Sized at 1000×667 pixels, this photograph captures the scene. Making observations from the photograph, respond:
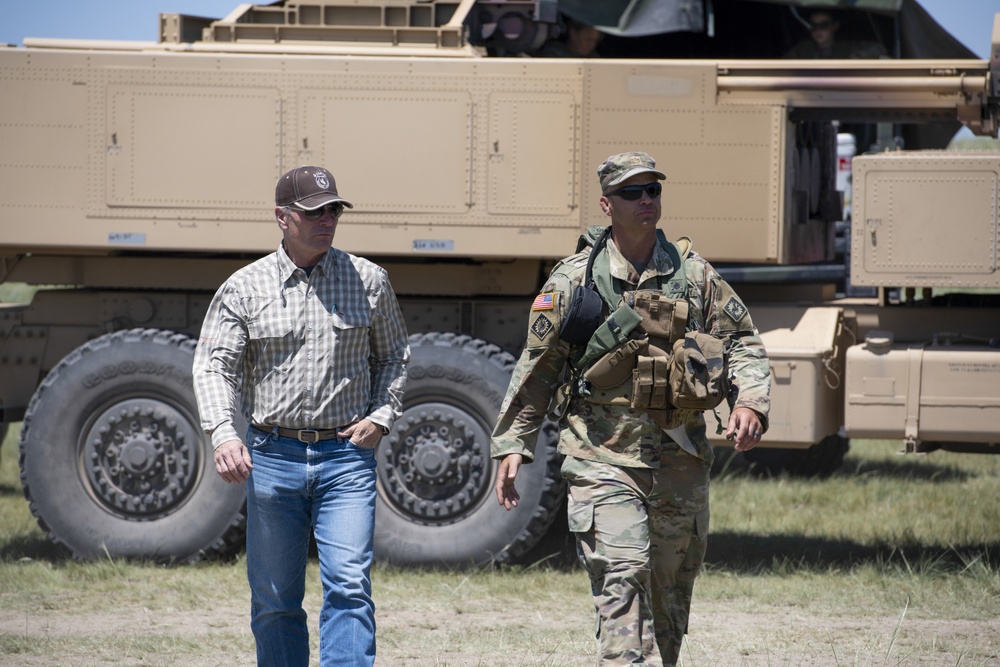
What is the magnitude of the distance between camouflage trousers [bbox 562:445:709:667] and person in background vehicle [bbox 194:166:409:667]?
706 mm

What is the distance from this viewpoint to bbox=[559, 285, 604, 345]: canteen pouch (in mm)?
4387

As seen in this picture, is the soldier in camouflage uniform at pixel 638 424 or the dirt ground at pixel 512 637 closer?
the soldier in camouflage uniform at pixel 638 424

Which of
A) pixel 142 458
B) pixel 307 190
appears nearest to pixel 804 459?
pixel 142 458

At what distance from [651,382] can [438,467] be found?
292 centimetres

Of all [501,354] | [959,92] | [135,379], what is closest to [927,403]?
[959,92]

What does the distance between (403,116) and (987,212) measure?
3022 mm

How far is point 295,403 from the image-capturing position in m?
4.26

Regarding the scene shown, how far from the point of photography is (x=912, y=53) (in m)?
10.1

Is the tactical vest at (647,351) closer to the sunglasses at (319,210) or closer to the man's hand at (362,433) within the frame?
the man's hand at (362,433)

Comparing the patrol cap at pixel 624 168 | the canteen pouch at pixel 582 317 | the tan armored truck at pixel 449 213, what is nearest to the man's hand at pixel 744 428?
the canteen pouch at pixel 582 317

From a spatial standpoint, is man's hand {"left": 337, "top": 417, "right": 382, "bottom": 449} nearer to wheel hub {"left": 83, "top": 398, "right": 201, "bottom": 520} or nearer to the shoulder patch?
the shoulder patch

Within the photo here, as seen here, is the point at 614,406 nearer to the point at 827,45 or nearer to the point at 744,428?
the point at 744,428

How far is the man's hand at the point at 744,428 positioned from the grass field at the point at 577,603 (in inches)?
56.4

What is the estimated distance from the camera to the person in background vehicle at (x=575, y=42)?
9805 mm
